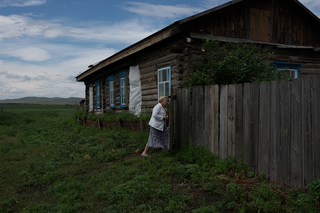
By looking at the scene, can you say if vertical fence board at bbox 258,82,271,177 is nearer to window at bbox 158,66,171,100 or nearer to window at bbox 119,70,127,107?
window at bbox 158,66,171,100

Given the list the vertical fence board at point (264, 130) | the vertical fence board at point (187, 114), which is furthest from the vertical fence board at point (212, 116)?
the vertical fence board at point (264, 130)

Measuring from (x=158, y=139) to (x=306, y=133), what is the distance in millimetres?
3883

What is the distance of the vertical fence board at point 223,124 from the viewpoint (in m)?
→ 5.34

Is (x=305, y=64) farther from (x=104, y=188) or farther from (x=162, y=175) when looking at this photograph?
(x=104, y=188)

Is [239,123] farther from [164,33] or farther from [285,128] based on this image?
[164,33]

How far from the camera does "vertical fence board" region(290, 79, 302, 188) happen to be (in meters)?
3.97

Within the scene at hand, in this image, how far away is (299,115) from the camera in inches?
157

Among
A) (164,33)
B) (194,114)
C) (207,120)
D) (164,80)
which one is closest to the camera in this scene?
(207,120)

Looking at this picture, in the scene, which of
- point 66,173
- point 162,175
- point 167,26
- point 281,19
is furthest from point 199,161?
point 281,19

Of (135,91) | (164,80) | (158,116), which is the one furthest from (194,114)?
(135,91)

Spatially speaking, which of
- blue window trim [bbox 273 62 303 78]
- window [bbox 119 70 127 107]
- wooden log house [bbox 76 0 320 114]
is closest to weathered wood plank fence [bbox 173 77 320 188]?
wooden log house [bbox 76 0 320 114]

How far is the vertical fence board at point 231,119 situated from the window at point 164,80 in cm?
500

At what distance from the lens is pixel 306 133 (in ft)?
12.7

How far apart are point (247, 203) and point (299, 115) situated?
5.15 ft
